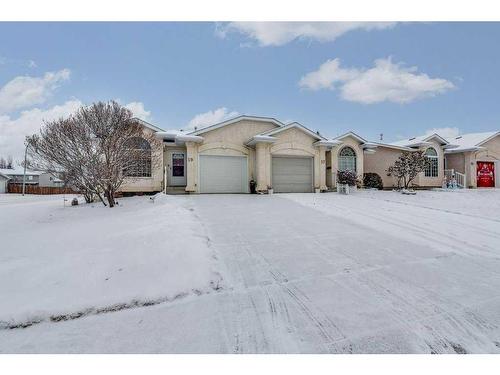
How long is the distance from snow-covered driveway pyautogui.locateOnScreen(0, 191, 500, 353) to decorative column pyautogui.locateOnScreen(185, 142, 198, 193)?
906 centimetres

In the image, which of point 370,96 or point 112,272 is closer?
point 112,272

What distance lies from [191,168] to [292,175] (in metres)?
6.34

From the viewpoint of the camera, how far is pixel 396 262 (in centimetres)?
401

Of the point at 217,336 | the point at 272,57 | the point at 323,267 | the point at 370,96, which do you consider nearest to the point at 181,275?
the point at 217,336

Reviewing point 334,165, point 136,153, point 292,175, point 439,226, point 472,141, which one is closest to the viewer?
point 439,226

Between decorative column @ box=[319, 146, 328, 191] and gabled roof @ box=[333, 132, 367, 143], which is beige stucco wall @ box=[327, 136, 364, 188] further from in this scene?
decorative column @ box=[319, 146, 328, 191]

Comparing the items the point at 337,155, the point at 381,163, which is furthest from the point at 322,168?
the point at 381,163

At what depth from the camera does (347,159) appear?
54.9 feet

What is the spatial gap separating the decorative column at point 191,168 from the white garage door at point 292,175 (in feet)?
16.0

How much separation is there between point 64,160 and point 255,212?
28.5 ft

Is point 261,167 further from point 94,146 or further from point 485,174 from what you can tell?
point 485,174

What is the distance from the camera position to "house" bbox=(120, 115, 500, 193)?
13.9m

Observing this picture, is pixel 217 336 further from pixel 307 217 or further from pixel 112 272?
pixel 307 217

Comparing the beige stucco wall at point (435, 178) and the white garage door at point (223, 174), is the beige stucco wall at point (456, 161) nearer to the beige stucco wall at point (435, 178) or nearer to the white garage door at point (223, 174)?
the beige stucco wall at point (435, 178)
